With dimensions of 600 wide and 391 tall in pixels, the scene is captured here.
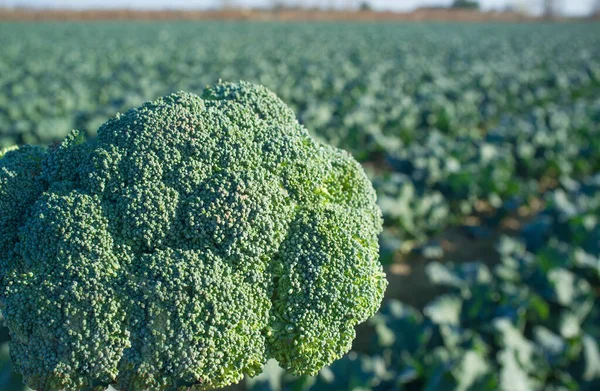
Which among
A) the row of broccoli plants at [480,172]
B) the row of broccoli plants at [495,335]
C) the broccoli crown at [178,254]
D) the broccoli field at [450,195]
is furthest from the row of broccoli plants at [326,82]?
the broccoli crown at [178,254]

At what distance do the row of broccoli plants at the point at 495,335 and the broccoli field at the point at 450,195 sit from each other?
0.01m

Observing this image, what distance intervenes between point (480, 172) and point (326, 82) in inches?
239

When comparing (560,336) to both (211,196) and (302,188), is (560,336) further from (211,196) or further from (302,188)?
(211,196)

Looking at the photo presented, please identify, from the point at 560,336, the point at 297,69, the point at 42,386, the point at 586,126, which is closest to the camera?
the point at 42,386

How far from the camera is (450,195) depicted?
22.1 ft

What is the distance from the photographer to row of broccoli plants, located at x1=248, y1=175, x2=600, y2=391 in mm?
3336

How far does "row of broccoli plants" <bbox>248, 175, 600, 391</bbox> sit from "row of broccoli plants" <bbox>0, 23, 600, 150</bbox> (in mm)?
3431

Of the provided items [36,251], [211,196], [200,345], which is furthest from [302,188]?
[36,251]

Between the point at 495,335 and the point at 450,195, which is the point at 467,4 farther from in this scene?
the point at 495,335

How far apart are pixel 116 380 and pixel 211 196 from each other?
627 millimetres

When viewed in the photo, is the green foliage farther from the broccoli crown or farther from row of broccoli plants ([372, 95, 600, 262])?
the broccoli crown

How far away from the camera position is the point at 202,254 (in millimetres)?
1677

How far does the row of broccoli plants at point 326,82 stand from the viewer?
28.0 feet

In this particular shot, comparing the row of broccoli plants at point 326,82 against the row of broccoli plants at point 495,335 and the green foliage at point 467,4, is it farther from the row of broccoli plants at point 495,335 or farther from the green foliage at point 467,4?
the green foliage at point 467,4
